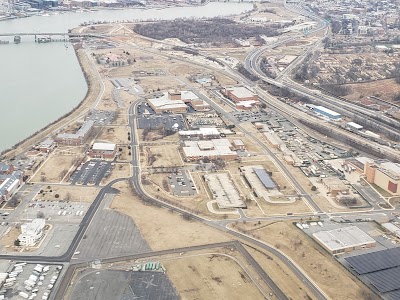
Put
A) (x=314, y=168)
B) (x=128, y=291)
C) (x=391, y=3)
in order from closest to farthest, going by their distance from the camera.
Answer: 1. (x=128, y=291)
2. (x=314, y=168)
3. (x=391, y=3)

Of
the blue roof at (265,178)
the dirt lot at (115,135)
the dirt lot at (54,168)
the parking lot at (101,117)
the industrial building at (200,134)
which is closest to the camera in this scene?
the blue roof at (265,178)

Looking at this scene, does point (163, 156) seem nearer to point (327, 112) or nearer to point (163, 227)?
point (163, 227)

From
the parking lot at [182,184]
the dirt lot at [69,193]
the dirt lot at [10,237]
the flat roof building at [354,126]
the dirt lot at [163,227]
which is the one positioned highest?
the flat roof building at [354,126]

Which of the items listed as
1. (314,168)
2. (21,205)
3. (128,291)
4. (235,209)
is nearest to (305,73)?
(314,168)

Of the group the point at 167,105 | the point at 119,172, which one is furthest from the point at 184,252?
the point at 167,105

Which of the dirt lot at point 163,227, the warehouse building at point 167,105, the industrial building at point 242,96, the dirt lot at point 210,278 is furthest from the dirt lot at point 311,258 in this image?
the industrial building at point 242,96

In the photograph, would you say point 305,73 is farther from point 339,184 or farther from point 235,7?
point 235,7

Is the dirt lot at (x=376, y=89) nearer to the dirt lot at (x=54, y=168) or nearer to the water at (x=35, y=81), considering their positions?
the water at (x=35, y=81)
